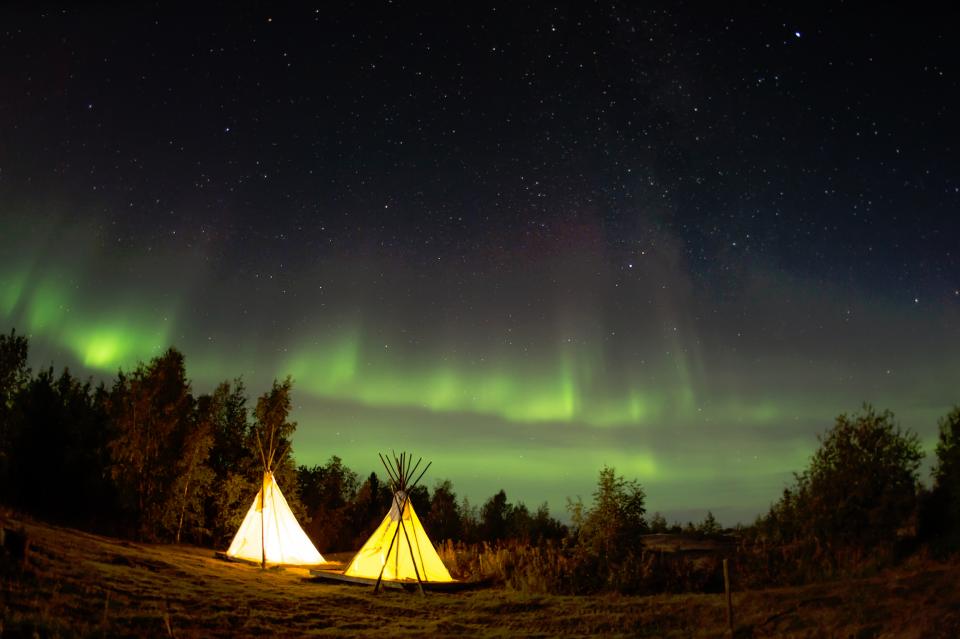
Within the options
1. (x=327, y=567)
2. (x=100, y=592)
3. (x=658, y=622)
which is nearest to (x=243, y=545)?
(x=327, y=567)

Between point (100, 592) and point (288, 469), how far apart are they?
1505cm

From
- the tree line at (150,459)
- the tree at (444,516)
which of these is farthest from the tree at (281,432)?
the tree at (444,516)

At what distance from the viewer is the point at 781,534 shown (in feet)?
51.6

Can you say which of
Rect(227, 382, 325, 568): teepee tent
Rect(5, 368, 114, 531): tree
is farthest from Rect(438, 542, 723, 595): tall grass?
Rect(5, 368, 114, 531): tree

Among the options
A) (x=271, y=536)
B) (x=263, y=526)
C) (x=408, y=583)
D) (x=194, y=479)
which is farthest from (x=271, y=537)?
(x=408, y=583)

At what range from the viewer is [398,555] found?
16.4m

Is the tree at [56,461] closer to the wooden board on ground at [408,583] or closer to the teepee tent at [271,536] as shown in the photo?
the teepee tent at [271,536]

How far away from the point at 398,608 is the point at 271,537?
819cm

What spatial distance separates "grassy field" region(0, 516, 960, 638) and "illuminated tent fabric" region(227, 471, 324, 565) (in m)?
5.58

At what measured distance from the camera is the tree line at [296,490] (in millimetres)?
13797

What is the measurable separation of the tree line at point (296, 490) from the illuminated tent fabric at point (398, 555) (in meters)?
2.30

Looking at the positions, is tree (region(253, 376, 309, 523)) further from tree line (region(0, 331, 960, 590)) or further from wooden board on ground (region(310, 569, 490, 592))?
wooden board on ground (region(310, 569, 490, 592))

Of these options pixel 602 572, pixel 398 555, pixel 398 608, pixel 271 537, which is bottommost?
pixel 398 608

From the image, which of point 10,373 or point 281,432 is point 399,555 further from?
point 10,373
